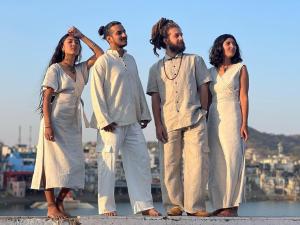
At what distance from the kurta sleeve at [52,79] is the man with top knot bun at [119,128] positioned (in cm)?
32

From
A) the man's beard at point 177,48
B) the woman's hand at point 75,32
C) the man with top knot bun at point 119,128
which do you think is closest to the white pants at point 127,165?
the man with top knot bun at point 119,128

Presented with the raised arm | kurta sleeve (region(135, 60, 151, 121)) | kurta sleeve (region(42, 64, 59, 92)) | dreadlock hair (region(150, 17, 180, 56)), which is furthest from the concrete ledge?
dreadlock hair (region(150, 17, 180, 56))

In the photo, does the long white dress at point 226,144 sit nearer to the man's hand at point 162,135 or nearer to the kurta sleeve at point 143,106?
the man's hand at point 162,135

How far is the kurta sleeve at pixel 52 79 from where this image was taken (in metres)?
5.39

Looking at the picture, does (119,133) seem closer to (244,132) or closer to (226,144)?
(226,144)

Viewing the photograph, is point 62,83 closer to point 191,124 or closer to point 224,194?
point 191,124

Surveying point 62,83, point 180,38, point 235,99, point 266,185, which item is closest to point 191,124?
point 235,99

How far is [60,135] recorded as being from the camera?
17.5 feet

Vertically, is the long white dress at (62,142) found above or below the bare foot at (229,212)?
above

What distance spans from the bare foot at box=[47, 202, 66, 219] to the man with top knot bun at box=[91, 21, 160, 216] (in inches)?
14.8

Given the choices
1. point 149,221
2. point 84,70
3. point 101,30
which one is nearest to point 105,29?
point 101,30

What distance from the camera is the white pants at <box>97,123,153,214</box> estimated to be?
17.5 ft

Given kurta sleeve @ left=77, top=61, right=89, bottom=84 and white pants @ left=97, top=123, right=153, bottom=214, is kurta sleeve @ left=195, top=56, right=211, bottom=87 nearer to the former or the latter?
white pants @ left=97, top=123, right=153, bottom=214

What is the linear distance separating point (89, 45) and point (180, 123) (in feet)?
3.75
